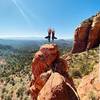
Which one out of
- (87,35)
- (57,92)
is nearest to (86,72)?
(87,35)

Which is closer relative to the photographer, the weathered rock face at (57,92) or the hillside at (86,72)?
the weathered rock face at (57,92)

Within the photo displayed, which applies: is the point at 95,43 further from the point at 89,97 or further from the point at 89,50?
the point at 89,97

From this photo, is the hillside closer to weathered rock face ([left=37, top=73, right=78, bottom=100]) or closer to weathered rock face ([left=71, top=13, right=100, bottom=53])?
weathered rock face ([left=71, top=13, right=100, bottom=53])

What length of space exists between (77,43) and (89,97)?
145 feet

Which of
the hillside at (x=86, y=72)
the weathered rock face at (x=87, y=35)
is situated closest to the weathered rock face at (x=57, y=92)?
the hillside at (x=86, y=72)

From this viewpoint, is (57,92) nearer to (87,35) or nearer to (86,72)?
(86,72)

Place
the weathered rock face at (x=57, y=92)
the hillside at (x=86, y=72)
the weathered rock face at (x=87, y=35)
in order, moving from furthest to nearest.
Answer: the weathered rock face at (x=87, y=35), the hillside at (x=86, y=72), the weathered rock face at (x=57, y=92)

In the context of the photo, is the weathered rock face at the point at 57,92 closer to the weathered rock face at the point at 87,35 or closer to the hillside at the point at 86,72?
the hillside at the point at 86,72

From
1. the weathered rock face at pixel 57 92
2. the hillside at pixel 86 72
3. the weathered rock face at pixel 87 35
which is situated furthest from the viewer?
the weathered rock face at pixel 87 35

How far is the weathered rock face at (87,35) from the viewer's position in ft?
218

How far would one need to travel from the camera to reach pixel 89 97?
2958 centimetres

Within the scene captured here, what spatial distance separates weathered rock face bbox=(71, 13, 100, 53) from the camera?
6643 cm

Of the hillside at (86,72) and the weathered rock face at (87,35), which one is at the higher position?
the weathered rock face at (87,35)

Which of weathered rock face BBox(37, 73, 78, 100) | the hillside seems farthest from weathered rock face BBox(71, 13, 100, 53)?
weathered rock face BBox(37, 73, 78, 100)
